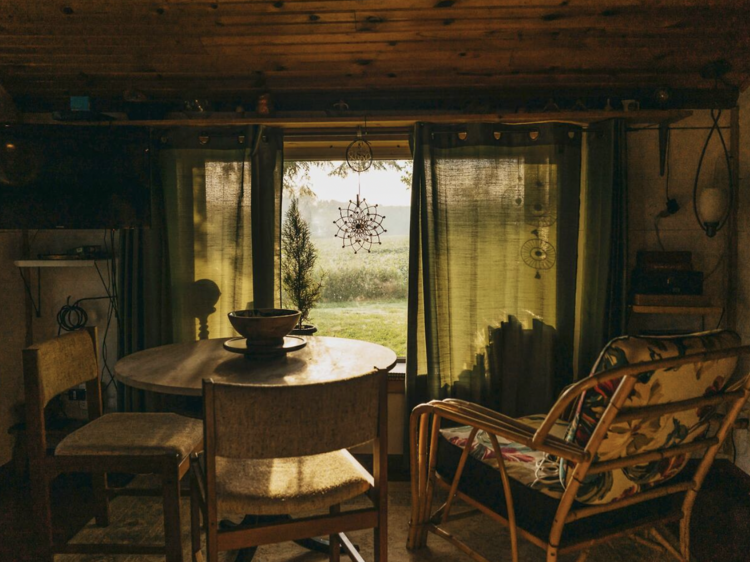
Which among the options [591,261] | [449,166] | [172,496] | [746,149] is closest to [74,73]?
[449,166]

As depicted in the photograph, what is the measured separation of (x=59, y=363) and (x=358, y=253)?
1778 mm

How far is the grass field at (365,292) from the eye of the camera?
10.9ft

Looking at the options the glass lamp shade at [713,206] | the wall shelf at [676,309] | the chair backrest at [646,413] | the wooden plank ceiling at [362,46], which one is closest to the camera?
the chair backrest at [646,413]

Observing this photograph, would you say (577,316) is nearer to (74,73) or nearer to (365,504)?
(365,504)

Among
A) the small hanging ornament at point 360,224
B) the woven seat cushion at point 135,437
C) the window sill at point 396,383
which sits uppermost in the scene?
the small hanging ornament at point 360,224

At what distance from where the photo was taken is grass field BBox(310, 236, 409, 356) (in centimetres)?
332

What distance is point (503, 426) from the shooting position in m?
1.64

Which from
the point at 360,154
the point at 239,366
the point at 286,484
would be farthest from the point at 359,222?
the point at 286,484

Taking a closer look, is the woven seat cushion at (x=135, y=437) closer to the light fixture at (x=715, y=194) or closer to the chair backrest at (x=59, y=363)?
the chair backrest at (x=59, y=363)

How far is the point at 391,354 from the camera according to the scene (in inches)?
80.3

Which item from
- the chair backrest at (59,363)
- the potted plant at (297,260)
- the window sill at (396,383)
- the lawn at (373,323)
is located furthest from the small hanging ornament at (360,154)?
the chair backrest at (59,363)

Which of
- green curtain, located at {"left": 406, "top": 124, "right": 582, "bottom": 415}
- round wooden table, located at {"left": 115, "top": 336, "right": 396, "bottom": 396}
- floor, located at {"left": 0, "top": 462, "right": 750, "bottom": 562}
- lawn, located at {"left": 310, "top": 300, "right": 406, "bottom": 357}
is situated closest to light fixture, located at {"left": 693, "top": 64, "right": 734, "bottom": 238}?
green curtain, located at {"left": 406, "top": 124, "right": 582, "bottom": 415}

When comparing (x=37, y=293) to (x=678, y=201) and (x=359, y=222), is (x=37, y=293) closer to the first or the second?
(x=359, y=222)

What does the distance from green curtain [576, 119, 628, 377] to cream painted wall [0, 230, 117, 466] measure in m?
2.79
